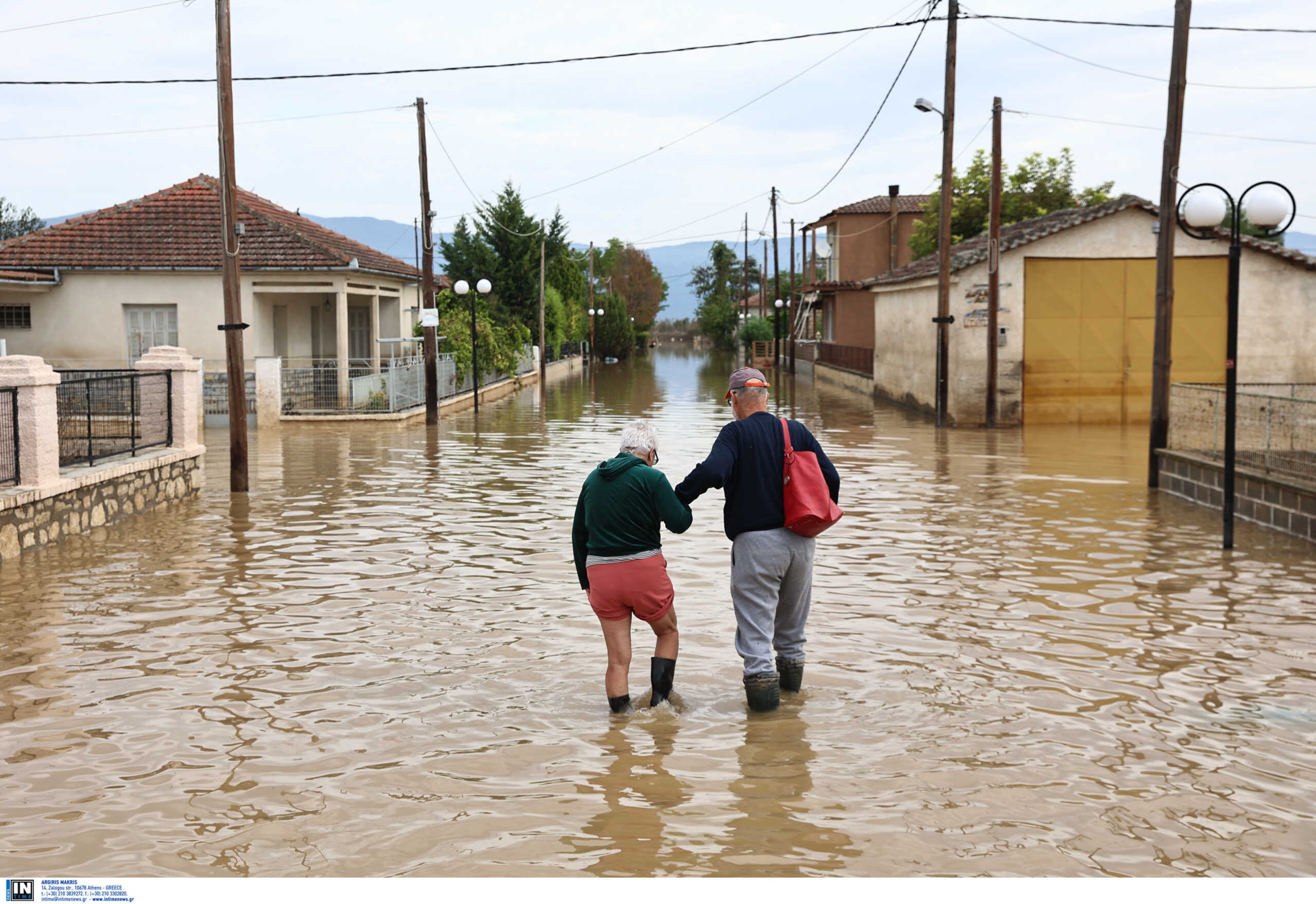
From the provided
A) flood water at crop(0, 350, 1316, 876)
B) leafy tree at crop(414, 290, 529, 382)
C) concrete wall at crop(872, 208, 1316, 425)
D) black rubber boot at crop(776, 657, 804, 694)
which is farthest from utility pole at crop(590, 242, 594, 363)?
black rubber boot at crop(776, 657, 804, 694)

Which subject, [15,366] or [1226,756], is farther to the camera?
[15,366]

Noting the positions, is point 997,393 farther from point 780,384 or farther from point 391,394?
point 780,384

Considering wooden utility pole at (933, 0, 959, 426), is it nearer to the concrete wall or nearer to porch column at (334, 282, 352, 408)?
the concrete wall

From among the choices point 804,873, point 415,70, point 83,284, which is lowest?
point 804,873

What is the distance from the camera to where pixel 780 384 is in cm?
5003

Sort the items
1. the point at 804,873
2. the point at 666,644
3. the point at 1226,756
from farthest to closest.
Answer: the point at 666,644
the point at 1226,756
the point at 804,873

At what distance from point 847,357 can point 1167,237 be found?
32459 mm

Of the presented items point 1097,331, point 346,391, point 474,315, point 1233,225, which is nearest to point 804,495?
point 1233,225

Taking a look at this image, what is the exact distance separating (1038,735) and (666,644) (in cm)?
202

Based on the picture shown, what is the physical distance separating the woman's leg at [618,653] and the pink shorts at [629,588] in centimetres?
5

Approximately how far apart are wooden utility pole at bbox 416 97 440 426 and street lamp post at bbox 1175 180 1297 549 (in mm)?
19479

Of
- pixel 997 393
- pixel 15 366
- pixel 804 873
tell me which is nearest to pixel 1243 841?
pixel 804 873

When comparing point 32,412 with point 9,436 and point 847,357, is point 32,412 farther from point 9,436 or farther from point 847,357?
point 847,357

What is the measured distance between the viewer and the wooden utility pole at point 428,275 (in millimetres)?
28906
